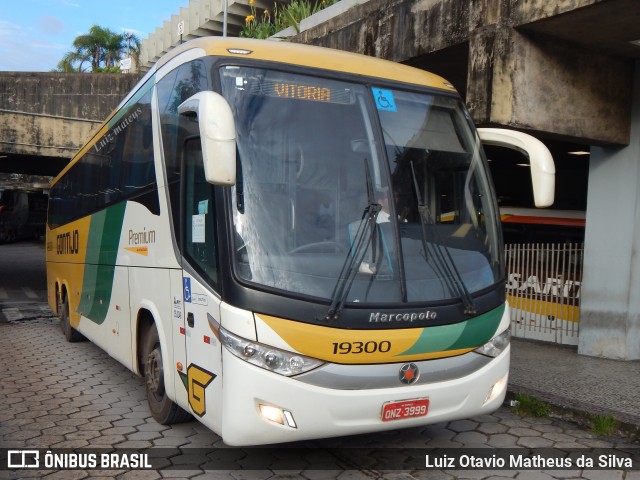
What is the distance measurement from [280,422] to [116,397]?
316 centimetres

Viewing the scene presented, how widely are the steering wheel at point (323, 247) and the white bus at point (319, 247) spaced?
0.05ft

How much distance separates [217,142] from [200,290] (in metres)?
1.16

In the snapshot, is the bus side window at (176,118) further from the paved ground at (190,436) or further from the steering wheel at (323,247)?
the paved ground at (190,436)

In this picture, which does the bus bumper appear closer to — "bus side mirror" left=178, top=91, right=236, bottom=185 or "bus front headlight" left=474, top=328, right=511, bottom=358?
"bus front headlight" left=474, top=328, right=511, bottom=358

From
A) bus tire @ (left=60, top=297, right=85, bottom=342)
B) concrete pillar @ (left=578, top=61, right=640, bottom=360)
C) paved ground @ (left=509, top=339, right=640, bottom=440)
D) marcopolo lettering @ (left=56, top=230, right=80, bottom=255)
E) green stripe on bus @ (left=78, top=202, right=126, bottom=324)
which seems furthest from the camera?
bus tire @ (left=60, top=297, right=85, bottom=342)

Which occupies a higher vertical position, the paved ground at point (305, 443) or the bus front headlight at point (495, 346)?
the bus front headlight at point (495, 346)

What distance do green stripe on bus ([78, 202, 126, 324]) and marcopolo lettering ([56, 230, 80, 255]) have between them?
767 millimetres

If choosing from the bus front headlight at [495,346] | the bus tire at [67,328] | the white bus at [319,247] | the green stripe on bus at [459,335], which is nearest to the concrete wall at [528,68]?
the white bus at [319,247]

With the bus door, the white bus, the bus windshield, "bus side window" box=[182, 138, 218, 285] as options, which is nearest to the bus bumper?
the white bus

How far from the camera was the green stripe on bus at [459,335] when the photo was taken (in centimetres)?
414

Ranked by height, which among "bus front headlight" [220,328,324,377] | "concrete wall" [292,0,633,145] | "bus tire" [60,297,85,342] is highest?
"concrete wall" [292,0,633,145]

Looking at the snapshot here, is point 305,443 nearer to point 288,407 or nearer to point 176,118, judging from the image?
point 288,407

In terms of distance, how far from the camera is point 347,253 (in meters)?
4.08

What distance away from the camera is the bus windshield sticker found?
4634 millimetres
